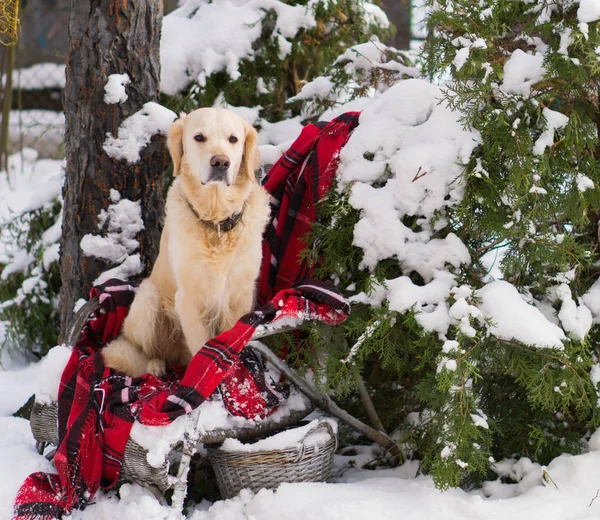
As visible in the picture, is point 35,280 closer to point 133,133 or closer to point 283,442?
point 133,133

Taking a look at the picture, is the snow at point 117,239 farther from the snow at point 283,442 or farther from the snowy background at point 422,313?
the snow at point 283,442

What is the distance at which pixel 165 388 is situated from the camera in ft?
8.05

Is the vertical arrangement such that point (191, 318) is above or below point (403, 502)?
Result: above

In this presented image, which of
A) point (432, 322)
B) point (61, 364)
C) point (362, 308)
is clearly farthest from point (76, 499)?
point (432, 322)

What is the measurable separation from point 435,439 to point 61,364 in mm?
1409

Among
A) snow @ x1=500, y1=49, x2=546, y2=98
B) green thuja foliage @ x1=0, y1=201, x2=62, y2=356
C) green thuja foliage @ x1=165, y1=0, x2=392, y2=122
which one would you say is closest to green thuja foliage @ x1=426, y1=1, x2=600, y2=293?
snow @ x1=500, y1=49, x2=546, y2=98

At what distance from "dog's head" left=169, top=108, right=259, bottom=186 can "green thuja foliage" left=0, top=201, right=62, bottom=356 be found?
1661 mm

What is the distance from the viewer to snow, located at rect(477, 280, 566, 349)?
7.11 ft

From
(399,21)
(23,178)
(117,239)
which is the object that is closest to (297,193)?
(117,239)

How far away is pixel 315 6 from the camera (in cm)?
366

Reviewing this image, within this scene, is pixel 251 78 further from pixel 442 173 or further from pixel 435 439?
pixel 435 439

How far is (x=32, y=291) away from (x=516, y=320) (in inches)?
112

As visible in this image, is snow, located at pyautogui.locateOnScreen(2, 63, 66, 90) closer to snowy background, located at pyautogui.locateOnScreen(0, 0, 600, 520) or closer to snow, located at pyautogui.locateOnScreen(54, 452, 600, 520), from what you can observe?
snowy background, located at pyautogui.locateOnScreen(0, 0, 600, 520)

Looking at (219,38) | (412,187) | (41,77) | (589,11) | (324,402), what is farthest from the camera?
(41,77)
